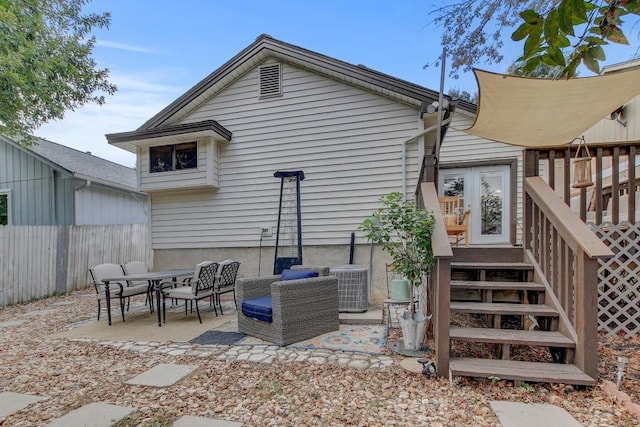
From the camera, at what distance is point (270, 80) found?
715cm

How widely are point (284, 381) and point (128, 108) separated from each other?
1368 centimetres

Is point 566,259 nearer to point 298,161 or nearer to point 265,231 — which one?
point 298,161

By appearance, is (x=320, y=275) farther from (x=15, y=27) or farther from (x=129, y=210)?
(x=129, y=210)

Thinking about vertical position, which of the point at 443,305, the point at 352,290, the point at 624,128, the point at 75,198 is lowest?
the point at 352,290

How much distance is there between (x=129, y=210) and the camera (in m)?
12.6

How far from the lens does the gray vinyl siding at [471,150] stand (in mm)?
7559

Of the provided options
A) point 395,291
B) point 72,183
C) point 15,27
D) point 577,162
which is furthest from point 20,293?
point 577,162

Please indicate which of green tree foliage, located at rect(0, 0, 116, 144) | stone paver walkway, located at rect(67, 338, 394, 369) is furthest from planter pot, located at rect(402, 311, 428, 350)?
green tree foliage, located at rect(0, 0, 116, 144)

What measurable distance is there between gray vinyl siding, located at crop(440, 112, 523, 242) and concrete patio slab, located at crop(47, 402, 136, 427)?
765 centimetres

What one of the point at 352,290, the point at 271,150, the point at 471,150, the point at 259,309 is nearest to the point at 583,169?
the point at 352,290

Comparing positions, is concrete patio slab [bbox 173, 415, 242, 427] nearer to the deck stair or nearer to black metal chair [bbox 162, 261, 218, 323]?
the deck stair

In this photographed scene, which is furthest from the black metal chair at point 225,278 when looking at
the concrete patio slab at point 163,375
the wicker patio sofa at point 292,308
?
the concrete patio slab at point 163,375

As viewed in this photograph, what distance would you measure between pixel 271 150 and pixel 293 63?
1.91 metres

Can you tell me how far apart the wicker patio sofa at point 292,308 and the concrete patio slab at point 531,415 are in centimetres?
220
